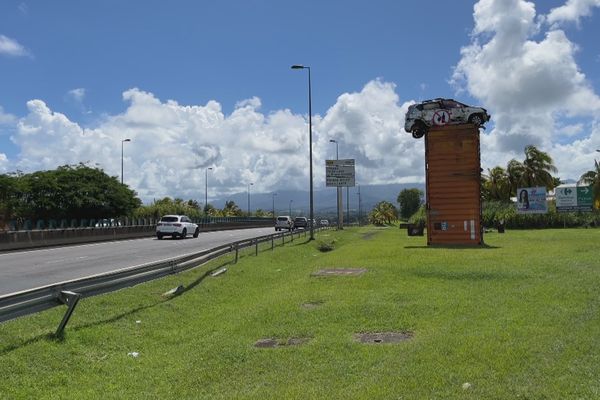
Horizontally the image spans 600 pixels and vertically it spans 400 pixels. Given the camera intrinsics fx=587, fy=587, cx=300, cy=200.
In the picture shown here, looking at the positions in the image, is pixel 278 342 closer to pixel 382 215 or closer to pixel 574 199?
pixel 574 199

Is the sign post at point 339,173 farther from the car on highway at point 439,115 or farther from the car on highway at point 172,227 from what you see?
the car on highway at point 439,115

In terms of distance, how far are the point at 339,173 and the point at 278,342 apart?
178ft

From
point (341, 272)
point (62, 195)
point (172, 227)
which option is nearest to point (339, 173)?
point (172, 227)

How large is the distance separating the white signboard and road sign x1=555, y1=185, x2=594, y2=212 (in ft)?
7.56

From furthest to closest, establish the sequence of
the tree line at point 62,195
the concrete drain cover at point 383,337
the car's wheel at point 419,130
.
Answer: the tree line at point 62,195
the car's wheel at point 419,130
the concrete drain cover at point 383,337

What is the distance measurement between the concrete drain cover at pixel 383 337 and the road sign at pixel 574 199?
5798 cm

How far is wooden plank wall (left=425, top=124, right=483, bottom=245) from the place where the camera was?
27.4 metres

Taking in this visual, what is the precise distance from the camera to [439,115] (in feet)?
91.1

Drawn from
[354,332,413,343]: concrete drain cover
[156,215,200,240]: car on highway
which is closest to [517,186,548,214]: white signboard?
[156,215,200,240]: car on highway

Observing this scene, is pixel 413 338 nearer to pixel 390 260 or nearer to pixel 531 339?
pixel 531 339

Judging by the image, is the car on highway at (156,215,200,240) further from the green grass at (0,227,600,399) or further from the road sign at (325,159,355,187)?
the green grass at (0,227,600,399)

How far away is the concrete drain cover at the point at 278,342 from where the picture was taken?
7821 mm

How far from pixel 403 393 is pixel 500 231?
4160cm

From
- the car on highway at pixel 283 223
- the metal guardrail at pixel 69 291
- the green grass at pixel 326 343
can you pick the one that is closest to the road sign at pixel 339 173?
the car on highway at pixel 283 223
